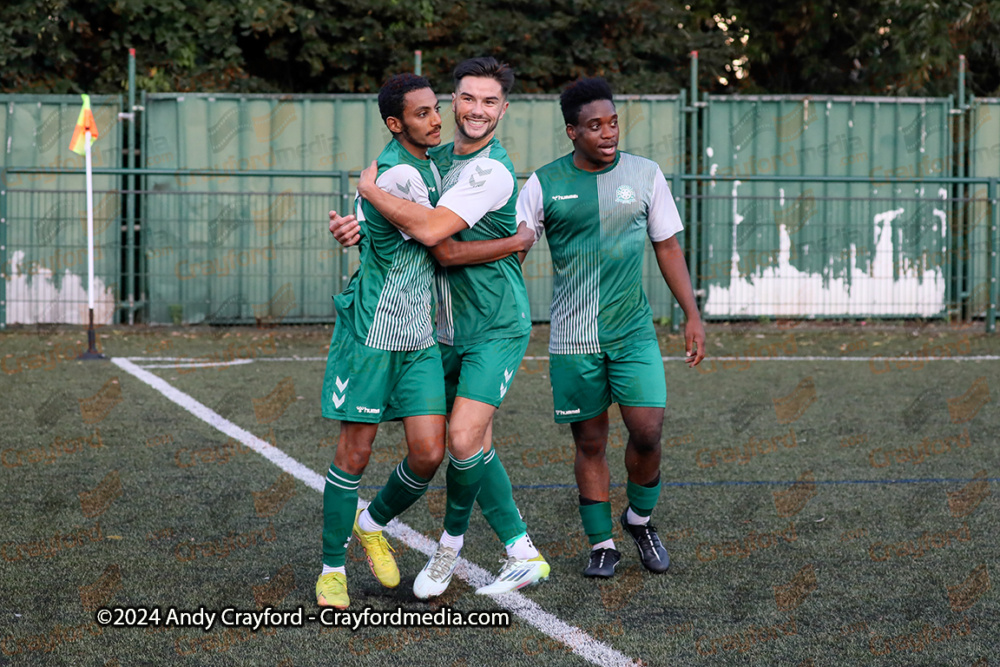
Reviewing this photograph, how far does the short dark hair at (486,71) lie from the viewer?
4398 millimetres

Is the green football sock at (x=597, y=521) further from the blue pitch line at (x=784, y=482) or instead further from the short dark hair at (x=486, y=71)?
the short dark hair at (x=486, y=71)

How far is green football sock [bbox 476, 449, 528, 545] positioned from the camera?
15.3ft

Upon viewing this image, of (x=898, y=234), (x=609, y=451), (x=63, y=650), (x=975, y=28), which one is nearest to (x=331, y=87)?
(x=898, y=234)

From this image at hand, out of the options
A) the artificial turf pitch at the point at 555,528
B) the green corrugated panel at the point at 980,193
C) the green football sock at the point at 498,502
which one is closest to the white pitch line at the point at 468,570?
the artificial turf pitch at the point at 555,528

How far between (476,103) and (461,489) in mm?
1405

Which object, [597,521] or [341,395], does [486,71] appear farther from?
[597,521]

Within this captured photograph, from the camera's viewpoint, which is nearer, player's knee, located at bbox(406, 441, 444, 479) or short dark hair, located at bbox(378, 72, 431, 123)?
short dark hair, located at bbox(378, 72, 431, 123)

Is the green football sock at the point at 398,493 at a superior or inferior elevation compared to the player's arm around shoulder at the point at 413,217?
inferior

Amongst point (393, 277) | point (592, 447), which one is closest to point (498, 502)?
point (592, 447)

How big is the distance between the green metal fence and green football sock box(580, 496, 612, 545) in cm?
986

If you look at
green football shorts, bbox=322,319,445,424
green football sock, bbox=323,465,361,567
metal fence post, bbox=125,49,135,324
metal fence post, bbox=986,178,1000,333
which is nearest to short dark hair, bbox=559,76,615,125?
green football shorts, bbox=322,319,445,424

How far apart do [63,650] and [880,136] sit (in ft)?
46.3

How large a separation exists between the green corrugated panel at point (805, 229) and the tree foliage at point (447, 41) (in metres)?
3.58

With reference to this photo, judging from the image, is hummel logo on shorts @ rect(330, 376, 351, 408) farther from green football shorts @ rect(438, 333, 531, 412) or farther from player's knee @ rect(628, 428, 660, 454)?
player's knee @ rect(628, 428, 660, 454)
